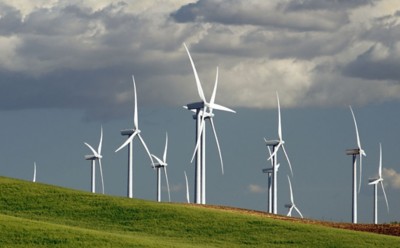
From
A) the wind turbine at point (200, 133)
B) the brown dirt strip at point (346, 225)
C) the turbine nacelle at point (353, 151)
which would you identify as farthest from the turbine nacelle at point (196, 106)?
the turbine nacelle at point (353, 151)

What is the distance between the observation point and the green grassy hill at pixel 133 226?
62.3 meters

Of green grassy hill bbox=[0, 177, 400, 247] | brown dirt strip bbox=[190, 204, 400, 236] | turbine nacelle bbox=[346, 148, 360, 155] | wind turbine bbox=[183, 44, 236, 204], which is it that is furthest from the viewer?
turbine nacelle bbox=[346, 148, 360, 155]

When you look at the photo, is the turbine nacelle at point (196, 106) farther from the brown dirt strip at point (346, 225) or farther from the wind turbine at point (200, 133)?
the brown dirt strip at point (346, 225)

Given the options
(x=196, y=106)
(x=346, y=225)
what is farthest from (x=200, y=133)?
(x=346, y=225)

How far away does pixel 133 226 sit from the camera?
72.5m

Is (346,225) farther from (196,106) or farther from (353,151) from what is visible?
(353,151)

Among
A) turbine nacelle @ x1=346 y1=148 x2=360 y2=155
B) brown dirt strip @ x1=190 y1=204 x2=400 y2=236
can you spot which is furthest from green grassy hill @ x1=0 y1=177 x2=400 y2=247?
turbine nacelle @ x1=346 y1=148 x2=360 y2=155

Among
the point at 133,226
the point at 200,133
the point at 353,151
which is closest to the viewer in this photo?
the point at 133,226

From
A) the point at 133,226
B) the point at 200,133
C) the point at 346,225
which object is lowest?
the point at 133,226

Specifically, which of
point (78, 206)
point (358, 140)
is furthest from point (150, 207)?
point (358, 140)

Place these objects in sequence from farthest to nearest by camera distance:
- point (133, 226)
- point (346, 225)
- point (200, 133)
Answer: point (200, 133) → point (346, 225) → point (133, 226)

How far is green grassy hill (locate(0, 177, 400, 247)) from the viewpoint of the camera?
6228cm

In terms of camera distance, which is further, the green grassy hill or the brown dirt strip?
the brown dirt strip

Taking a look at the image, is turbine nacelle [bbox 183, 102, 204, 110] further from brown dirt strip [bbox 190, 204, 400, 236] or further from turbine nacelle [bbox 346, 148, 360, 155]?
turbine nacelle [bbox 346, 148, 360, 155]
